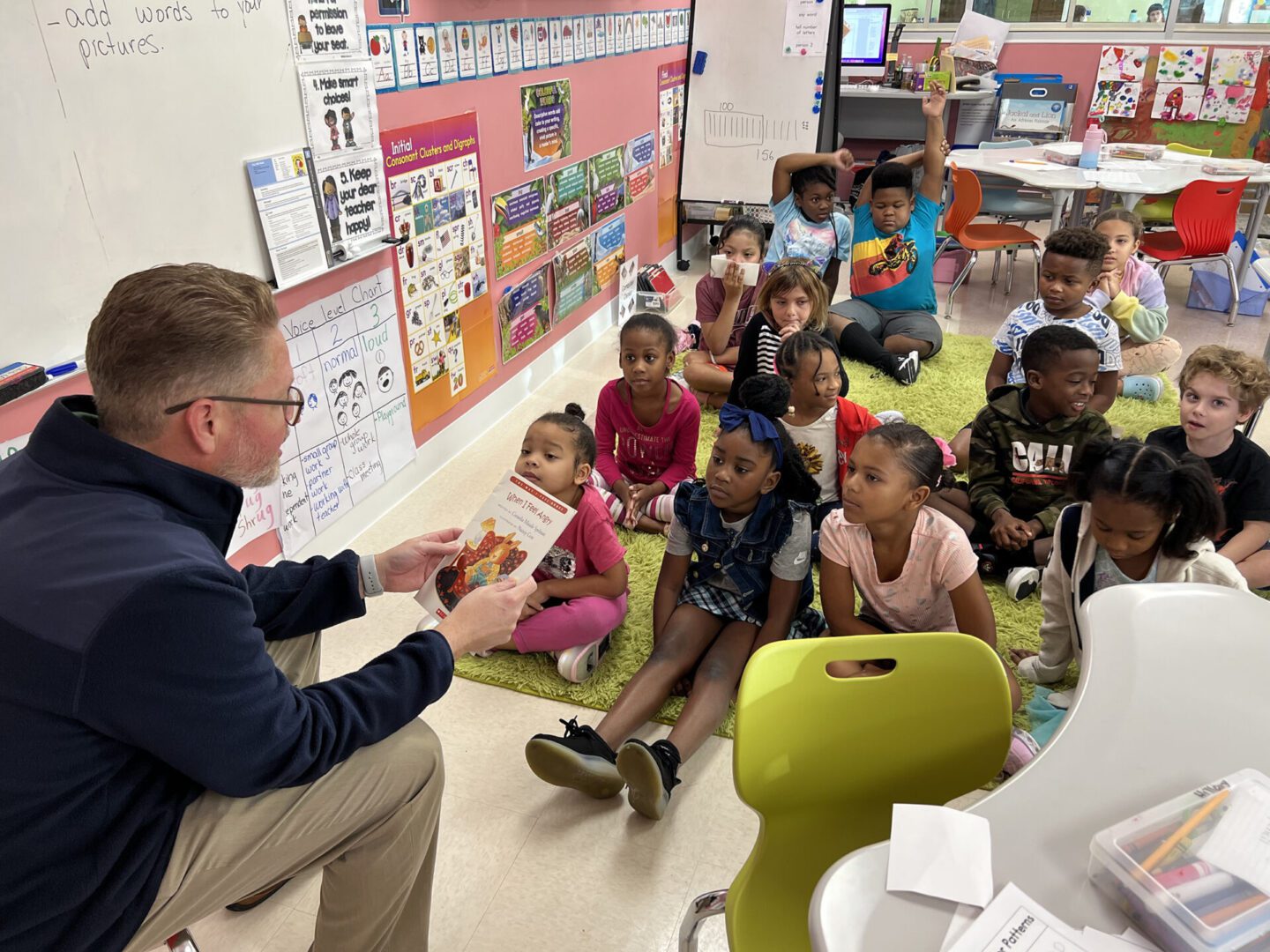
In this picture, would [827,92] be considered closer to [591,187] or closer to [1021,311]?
[591,187]

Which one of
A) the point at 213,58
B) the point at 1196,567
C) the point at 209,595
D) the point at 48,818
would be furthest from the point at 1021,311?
the point at 48,818

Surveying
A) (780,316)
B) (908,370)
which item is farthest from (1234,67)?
(780,316)

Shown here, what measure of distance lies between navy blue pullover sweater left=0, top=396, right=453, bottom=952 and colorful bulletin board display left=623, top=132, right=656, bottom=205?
403 centimetres

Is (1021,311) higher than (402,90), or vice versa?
(402,90)

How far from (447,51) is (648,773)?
249 centimetres

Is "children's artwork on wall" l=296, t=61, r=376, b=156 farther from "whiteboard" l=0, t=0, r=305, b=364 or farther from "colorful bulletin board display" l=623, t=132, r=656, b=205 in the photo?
"colorful bulletin board display" l=623, t=132, r=656, b=205

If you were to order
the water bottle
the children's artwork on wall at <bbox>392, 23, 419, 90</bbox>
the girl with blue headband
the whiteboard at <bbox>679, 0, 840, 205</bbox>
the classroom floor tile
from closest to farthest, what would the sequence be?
the classroom floor tile → the girl with blue headband → the children's artwork on wall at <bbox>392, 23, 419, 90</bbox> → the whiteboard at <bbox>679, 0, 840, 205</bbox> → the water bottle

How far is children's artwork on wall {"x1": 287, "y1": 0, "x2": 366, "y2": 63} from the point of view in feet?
7.79

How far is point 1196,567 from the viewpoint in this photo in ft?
6.07

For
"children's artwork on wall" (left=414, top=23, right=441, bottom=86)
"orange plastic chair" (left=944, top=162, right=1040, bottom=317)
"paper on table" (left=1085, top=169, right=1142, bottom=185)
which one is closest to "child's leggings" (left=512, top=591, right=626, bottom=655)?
"children's artwork on wall" (left=414, top=23, right=441, bottom=86)

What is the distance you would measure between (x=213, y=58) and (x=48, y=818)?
5.96ft

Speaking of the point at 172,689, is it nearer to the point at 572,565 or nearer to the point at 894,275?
the point at 572,565

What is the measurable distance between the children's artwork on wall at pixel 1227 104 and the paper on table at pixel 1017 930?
7.50m

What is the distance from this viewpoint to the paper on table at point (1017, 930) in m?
0.84
